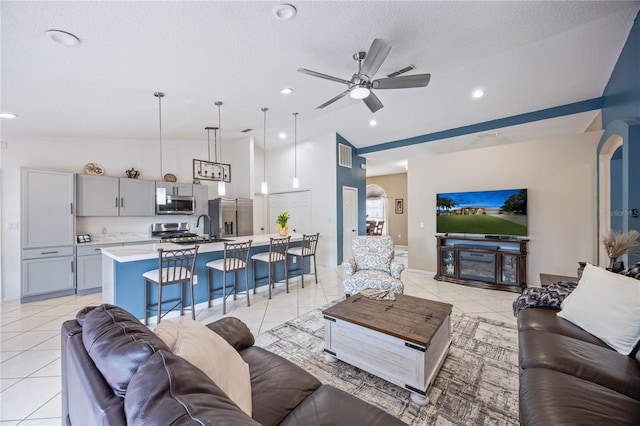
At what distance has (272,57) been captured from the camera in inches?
113

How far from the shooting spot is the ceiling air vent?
641cm

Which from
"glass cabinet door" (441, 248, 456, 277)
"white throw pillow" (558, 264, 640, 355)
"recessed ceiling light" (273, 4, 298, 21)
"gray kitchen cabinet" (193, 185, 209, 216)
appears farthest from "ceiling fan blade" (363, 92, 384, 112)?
"gray kitchen cabinet" (193, 185, 209, 216)

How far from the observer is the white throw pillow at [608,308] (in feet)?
5.34

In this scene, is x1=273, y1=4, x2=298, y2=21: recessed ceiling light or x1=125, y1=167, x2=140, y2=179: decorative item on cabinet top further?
x1=125, y1=167, x2=140, y2=179: decorative item on cabinet top

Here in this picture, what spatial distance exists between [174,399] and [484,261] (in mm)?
5350

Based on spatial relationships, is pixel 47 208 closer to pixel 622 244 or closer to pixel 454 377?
pixel 454 377

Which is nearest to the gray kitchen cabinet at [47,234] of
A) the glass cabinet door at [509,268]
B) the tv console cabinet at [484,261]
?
the tv console cabinet at [484,261]

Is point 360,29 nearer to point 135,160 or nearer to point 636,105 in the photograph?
point 636,105

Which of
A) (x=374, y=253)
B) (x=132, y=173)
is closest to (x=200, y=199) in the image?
(x=132, y=173)

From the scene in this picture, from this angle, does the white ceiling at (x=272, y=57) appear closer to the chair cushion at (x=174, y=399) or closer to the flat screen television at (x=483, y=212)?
the flat screen television at (x=483, y=212)

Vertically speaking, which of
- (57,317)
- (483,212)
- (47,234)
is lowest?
(57,317)

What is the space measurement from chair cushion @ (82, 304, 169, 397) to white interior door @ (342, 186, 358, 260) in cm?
571

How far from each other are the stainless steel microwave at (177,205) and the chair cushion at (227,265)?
2.59 metres

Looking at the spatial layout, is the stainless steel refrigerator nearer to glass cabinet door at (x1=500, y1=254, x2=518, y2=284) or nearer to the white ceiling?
the white ceiling
